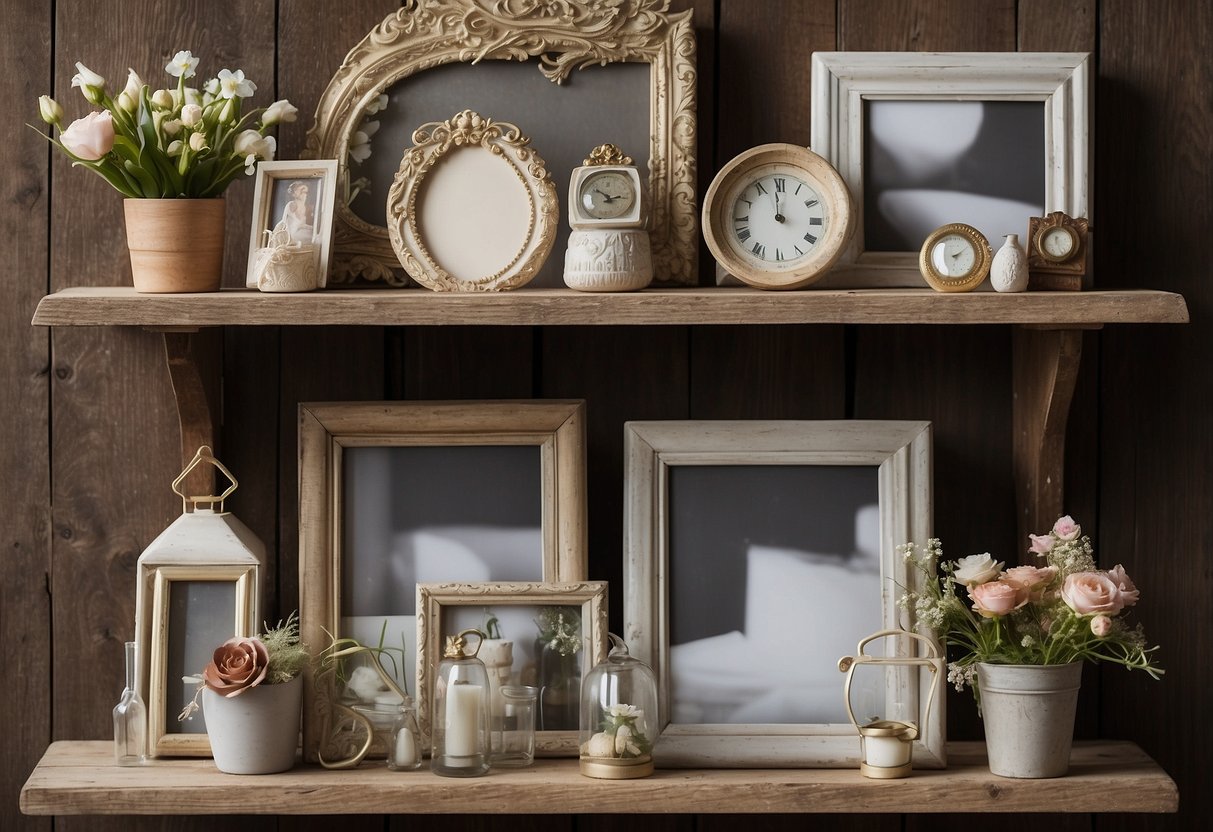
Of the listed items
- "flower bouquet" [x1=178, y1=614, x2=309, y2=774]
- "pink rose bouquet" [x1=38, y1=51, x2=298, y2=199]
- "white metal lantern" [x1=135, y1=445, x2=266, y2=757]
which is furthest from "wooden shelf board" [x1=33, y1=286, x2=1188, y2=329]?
"flower bouquet" [x1=178, y1=614, x2=309, y2=774]

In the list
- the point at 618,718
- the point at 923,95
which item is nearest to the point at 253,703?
the point at 618,718

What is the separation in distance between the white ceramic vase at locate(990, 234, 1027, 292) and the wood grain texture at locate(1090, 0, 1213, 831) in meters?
0.25

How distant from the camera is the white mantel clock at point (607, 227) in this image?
1365mm

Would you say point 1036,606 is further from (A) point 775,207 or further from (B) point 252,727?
(B) point 252,727

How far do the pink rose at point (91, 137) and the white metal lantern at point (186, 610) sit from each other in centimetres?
39

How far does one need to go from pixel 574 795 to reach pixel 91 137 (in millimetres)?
836

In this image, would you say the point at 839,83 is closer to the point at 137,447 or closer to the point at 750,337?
the point at 750,337

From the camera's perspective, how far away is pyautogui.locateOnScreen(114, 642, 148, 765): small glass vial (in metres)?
1.42

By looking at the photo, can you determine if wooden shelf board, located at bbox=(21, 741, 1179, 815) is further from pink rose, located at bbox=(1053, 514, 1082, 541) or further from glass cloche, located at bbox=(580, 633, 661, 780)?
pink rose, located at bbox=(1053, 514, 1082, 541)

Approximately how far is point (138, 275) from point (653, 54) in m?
0.61

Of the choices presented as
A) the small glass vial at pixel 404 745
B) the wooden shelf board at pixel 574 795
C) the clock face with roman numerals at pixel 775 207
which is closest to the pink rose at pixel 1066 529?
the wooden shelf board at pixel 574 795

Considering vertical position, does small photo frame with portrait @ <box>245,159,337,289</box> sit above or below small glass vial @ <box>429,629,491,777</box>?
above

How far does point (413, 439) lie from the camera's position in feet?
4.82

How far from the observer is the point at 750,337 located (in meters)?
1.54
